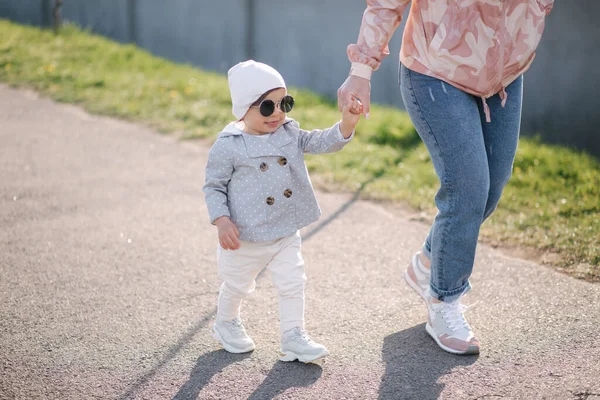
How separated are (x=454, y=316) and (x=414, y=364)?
0.28 meters

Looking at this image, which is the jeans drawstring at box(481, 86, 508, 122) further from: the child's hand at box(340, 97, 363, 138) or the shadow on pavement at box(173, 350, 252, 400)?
the shadow on pavement at box(173, 350, 252, 400)

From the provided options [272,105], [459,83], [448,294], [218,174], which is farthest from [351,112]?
[448,294]

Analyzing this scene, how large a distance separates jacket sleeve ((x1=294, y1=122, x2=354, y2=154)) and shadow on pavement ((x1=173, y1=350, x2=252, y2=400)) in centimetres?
91

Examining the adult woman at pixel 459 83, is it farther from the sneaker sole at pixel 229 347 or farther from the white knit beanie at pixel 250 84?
the sneaker sole at pixel 229 347

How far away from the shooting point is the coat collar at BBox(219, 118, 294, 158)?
2.90 m

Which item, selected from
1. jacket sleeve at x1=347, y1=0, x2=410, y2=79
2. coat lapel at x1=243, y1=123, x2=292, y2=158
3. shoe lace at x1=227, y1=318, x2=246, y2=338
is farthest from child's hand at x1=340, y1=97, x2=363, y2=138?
shoe lace at x1=227, y1=318, x2=246, y2=338

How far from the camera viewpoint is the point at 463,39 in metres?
2.81

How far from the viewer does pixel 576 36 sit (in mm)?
7129

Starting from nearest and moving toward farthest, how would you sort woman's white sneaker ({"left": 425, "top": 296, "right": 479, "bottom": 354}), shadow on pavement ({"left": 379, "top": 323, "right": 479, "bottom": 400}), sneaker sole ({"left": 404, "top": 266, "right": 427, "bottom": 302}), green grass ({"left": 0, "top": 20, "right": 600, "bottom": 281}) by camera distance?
shadow on pavement ({"left": 379, "top": 323, "right": 479, "bottom": 400}) < woman's white sneaker ({"left": 425, "top": 296, "right": 479, "bottom": 354}) < sneaker sole ({"left": 404, "top": 266, "right": 427, "bottom": 302}) < green grass ({"left": 0, "top": 20, "right": 600, "bottom": 281})

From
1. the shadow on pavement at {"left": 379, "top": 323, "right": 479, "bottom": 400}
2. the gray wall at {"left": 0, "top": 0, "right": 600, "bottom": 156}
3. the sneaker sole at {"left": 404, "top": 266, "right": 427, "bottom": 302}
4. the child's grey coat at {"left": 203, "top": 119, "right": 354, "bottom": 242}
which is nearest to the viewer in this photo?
the shadow on pavement at {"left": 379, "top": 323, "right": 479, "bottom": 400}

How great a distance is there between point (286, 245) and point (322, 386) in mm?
580

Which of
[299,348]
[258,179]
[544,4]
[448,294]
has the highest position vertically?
[544,4]

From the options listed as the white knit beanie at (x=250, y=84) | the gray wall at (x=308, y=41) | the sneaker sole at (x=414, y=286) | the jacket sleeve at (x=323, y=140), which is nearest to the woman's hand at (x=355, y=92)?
the jacket sleeve at (x=323, y=140)

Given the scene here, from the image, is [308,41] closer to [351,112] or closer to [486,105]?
[486,105]
